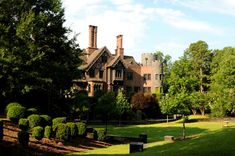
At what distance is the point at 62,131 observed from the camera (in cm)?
2831

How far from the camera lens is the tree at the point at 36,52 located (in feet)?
110

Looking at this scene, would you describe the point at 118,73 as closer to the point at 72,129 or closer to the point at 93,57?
the point at 93,57

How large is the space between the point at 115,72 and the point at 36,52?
115 feet

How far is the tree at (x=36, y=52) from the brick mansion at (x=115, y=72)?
21.9 metres

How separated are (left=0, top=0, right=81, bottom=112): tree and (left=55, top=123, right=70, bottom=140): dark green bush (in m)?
6.38

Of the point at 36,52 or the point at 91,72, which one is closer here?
the point at 36,52

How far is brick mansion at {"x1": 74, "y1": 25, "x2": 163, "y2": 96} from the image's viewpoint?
66.1m

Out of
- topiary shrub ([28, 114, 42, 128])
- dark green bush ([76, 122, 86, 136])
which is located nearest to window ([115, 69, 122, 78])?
dark green bush ([76, 122, 86, 136])

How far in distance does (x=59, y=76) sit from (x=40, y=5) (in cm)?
832

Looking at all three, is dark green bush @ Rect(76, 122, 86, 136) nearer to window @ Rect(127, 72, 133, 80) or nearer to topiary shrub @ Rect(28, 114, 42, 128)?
topiary shrub @ Rect(28, 114, 42, 128)

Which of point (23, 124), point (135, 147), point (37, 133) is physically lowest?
point (135, 147)

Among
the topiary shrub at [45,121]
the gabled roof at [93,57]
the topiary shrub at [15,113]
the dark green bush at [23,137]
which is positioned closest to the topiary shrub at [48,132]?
the topiary shrub at [45,121]

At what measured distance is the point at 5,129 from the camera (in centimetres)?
2788

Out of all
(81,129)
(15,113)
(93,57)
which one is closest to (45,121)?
(15,113)
